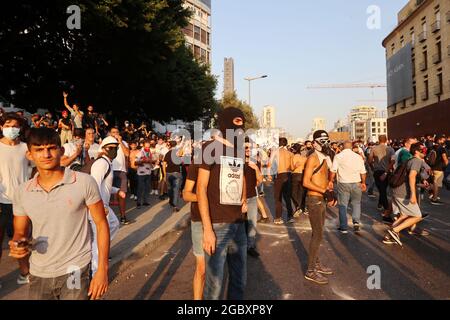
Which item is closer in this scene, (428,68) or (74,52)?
(74,52)

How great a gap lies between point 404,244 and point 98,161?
5.23 metres

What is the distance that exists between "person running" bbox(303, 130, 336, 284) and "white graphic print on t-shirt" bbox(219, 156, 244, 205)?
6.35 ft

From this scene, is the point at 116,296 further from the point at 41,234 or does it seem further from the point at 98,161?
the point at 41,234

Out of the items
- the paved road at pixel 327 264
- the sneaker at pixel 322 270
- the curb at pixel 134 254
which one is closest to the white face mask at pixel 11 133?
the curb at pixel 134 254

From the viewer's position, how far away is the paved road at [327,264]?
4379mm

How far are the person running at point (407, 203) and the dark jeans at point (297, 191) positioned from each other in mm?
2959

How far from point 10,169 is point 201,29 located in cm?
5538

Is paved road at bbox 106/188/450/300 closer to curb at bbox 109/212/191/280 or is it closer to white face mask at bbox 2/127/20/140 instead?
curb at bbox 109/212/191/280

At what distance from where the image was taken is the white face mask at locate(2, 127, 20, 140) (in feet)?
14.8

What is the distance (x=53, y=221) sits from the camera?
2.41 m

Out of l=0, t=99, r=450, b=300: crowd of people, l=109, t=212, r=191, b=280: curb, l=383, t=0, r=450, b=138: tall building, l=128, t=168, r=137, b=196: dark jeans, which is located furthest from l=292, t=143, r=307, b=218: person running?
l=383, t=0, r=450, b=138: tall building

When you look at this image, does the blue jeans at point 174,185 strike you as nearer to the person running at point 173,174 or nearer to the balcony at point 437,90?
the person running at point 173,174
